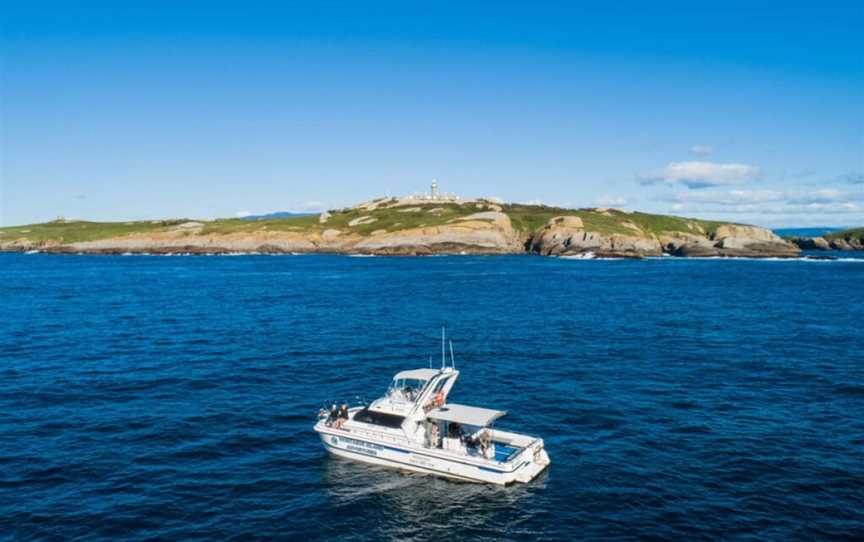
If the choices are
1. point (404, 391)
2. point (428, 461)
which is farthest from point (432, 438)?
point (404, 391)

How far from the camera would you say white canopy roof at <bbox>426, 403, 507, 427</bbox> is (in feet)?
97.4

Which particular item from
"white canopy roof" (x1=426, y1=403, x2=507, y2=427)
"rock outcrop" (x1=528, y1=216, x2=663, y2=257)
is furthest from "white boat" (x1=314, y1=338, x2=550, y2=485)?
"rock outcrop" (x1=528, y1=216, x2=663, y2=257)

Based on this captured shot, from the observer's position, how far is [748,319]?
229 feet

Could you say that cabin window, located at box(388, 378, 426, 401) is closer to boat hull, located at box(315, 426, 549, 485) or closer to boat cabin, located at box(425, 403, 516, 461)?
boat cabin, located at box(425, 403, 516, 461)

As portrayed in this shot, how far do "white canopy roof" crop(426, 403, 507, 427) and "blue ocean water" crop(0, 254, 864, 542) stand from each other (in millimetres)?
3302

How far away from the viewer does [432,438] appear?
101 ft

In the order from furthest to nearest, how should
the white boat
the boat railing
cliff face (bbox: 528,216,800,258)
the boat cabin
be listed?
1. cliff face (bbox: 528,216,800,258)
2. the boat railing
3. the boat cabin
4. the white boat

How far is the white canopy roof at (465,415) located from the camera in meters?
29.7

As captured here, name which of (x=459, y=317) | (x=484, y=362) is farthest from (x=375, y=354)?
(x=459, y=317)

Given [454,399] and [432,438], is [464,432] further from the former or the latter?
[454,399]

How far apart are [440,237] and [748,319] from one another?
125664 mm

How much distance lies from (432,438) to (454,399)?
9921 mm

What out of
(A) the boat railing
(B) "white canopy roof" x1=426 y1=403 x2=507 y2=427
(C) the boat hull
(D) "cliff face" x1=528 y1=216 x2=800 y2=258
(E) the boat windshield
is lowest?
(C) the boat hull

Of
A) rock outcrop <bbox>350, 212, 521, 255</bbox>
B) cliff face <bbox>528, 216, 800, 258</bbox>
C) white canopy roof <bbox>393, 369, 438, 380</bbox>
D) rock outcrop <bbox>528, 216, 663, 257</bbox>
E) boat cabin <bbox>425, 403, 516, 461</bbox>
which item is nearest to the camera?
boat cabin <bbox>425, 403, 516, 461</bbox>
